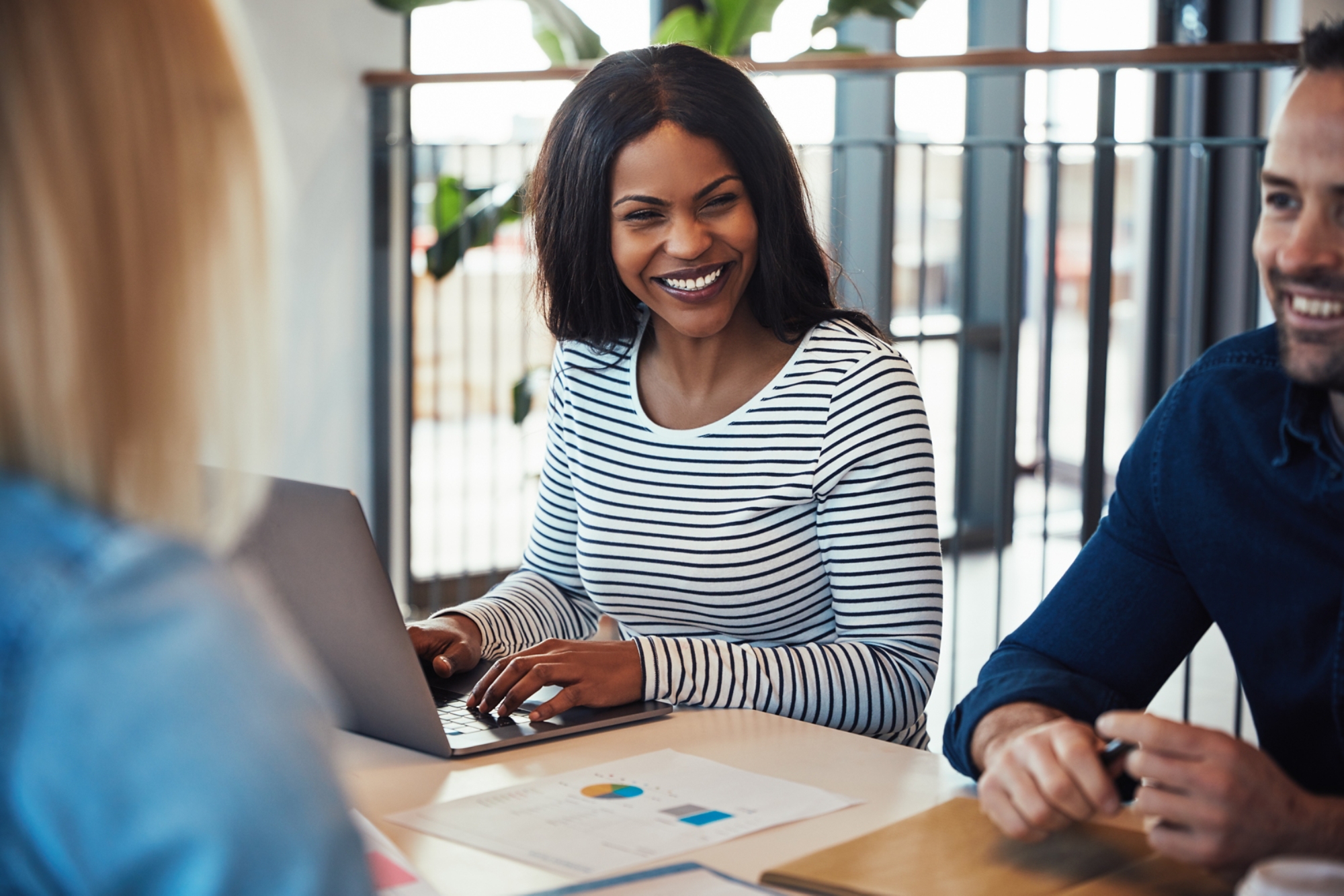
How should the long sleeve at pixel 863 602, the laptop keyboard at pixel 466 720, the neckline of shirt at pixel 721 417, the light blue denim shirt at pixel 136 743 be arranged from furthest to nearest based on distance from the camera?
the neckline of shirt at pixel 721 417
the long sleeve at pixel 863 602
the laptop keyboard at pixel 466 720
the light blue denim shirt at pixel 136 743

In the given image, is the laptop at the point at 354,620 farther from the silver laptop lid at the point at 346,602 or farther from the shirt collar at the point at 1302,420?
the shirt collar at the point at 1302,420

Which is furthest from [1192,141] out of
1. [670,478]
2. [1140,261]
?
[1140,261]

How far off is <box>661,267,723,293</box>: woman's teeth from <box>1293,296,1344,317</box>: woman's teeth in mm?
648

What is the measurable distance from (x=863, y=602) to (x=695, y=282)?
1.34ft

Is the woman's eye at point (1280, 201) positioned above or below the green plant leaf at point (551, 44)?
below

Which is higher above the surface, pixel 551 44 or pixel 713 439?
pixel 551 44

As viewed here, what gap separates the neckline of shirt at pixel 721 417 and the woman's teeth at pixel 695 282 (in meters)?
0.12

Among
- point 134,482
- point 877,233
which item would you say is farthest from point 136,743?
point 877,233

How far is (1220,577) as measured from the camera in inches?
41.9

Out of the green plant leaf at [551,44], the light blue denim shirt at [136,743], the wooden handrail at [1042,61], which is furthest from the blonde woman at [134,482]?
the green plant leaf at [551,44]

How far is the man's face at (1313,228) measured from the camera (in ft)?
3.19

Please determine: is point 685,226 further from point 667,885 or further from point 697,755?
point 667,885

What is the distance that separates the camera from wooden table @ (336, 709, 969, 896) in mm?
831

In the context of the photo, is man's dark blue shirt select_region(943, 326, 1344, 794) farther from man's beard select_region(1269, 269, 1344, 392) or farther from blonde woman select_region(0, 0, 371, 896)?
blonde woman select_region(0, 0, 371, 896)
